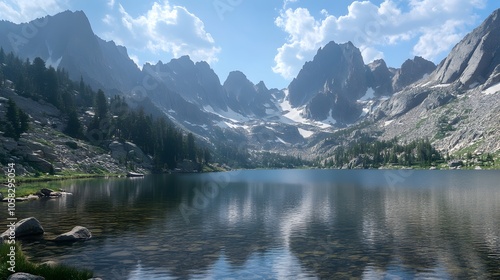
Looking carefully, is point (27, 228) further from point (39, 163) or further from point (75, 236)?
point (39, 163)

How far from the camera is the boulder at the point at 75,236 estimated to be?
114 feet

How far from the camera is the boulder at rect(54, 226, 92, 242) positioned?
34.8m

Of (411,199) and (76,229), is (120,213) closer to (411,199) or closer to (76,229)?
(76,229)

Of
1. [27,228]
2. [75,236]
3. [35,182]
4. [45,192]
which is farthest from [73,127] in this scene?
[75,236]

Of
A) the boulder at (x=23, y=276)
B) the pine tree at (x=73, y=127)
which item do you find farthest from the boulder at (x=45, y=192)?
the pine tree at (x=73, y=127)

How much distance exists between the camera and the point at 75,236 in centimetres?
3522

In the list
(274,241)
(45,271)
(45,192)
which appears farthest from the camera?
(45,192)

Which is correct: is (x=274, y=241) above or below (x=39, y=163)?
below

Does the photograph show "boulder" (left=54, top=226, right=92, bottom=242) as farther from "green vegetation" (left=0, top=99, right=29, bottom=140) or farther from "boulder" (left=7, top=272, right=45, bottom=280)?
"green vegetation" (left=0, top=99, right=29, bottom=140)

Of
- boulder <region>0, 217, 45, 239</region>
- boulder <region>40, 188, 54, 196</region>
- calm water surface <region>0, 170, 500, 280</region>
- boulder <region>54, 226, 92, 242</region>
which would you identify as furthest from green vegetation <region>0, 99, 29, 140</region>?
boulder <region>54, 226, 92, 242</region>

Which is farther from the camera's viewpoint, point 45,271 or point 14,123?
point 14,123

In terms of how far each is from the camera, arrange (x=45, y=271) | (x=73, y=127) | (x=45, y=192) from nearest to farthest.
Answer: (x=45, y=271), (x=45, y=192), (x=73, y=127)

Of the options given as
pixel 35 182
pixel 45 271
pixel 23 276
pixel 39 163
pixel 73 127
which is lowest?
pixel 45 271

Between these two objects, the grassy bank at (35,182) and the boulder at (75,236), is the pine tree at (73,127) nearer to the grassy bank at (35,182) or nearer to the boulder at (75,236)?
the grassy bank at (35,182)
